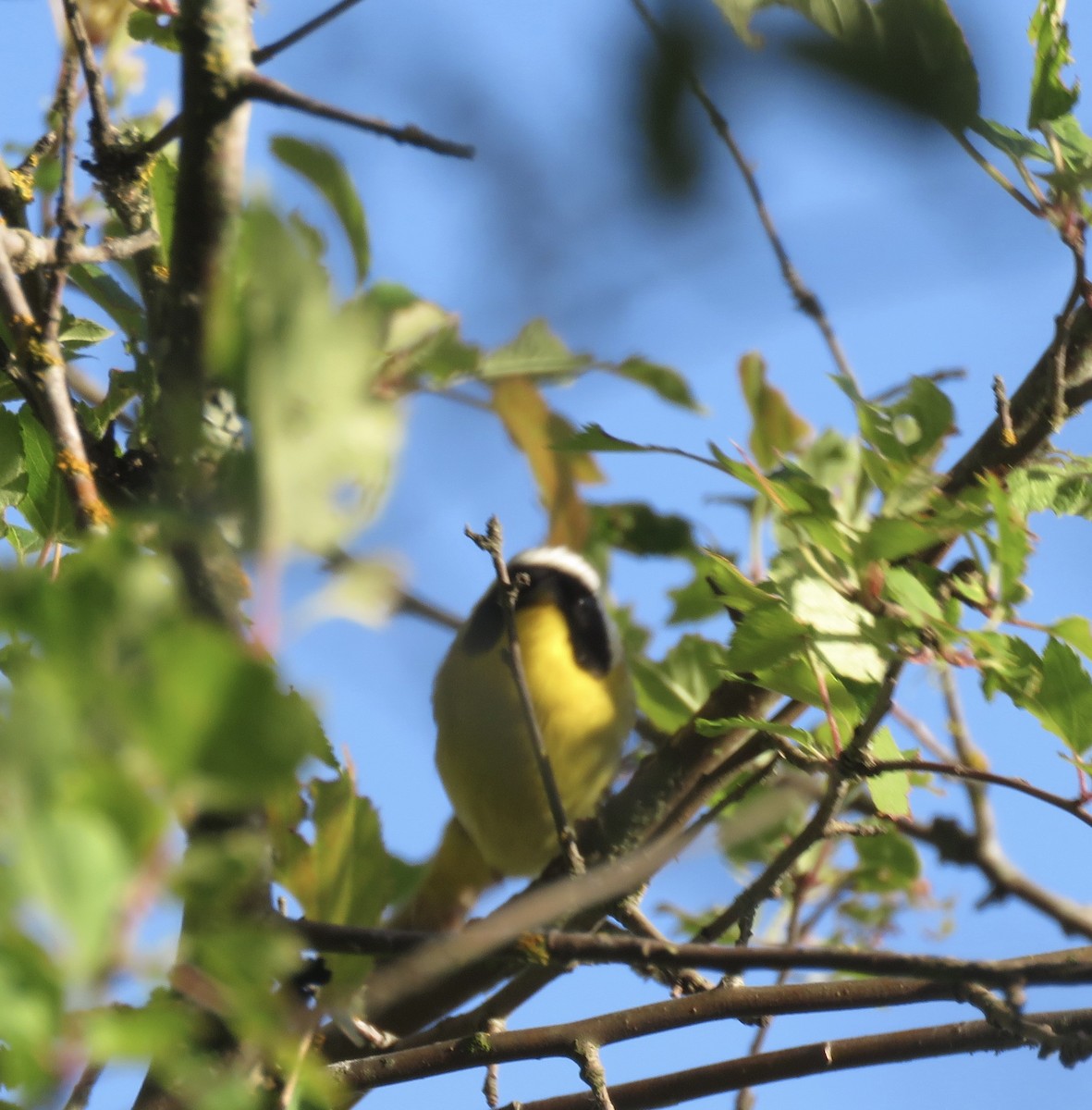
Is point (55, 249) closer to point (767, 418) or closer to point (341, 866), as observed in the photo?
point (341, 866)

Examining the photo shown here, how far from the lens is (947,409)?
88 cm

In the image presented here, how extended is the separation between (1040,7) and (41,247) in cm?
76

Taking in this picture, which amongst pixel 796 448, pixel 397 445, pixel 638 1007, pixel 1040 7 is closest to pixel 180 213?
pixel 397 445

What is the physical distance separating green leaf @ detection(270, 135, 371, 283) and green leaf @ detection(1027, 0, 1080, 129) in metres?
0.57

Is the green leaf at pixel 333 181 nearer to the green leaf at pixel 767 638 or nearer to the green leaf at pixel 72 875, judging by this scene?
the green leaf at pixel 72 875

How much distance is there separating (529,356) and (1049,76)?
16.6 inches

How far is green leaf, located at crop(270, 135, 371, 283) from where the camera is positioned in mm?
495

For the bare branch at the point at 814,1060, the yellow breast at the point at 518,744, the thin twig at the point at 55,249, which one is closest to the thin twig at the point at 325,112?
the thin twig at the point at 55,249

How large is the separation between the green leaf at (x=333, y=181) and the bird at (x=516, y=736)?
121cm

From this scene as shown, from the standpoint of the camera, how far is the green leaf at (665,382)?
3.76 ft

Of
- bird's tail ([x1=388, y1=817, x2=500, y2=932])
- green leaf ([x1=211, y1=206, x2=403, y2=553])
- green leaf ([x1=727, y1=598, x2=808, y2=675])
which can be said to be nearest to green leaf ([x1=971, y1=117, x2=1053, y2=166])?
green leaf ([x1=727, y1=598, x2=808, y2=675])

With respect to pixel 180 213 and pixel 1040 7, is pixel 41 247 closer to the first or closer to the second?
pixel 180 213

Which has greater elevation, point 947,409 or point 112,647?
point 947,409

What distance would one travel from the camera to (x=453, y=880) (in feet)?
6.66
